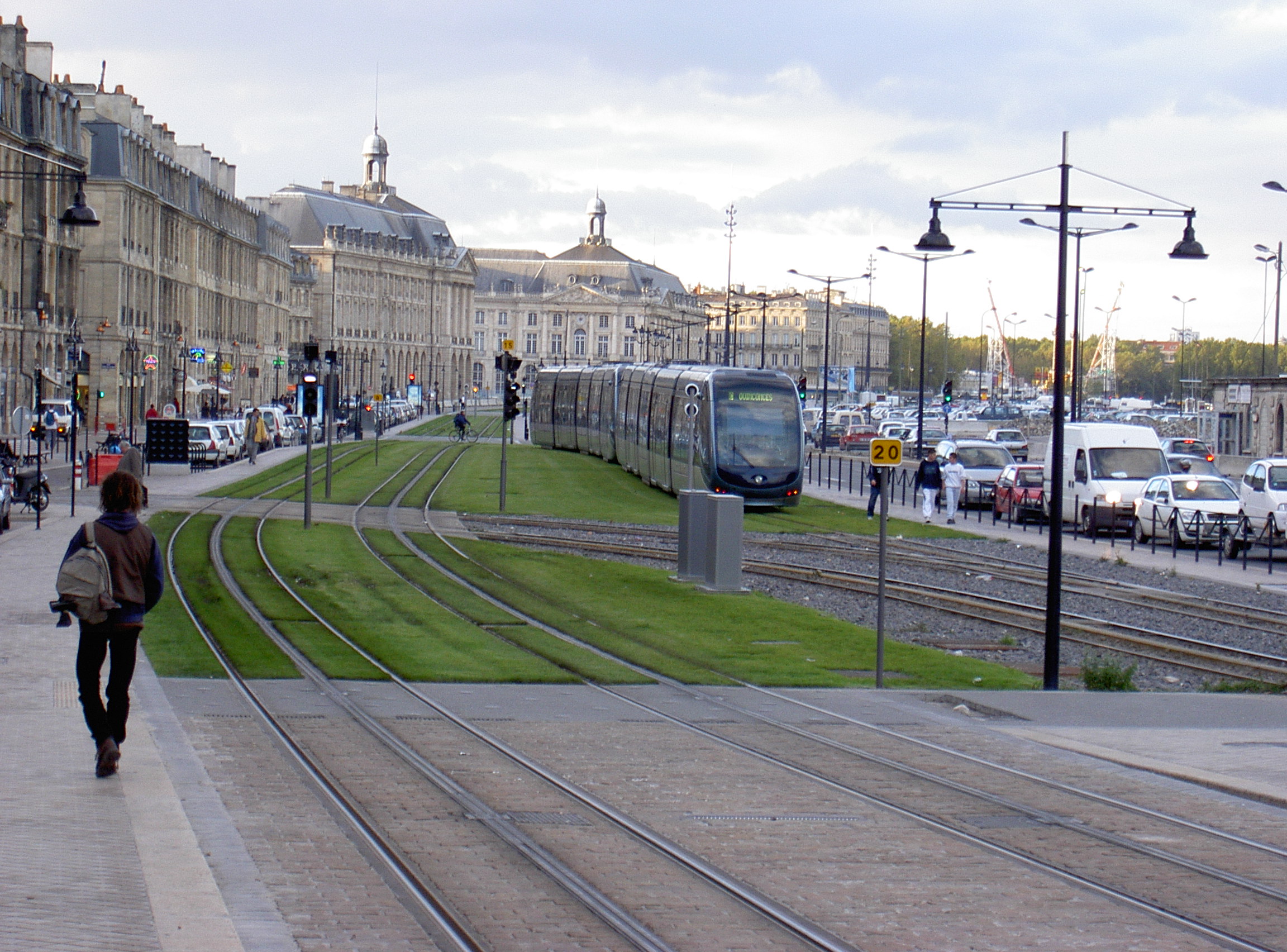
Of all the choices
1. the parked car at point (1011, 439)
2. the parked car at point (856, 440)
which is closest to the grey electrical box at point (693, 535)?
the parked car at point (1011, 439)

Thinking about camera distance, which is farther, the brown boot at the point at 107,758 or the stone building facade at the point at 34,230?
the stone building facade at the point at 34,230

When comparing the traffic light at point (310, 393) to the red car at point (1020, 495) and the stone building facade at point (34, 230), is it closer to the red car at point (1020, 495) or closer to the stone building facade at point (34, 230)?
the red car at point (1020, 495)

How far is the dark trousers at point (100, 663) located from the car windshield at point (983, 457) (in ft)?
142

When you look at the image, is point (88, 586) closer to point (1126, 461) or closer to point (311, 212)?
point (1126, 461)

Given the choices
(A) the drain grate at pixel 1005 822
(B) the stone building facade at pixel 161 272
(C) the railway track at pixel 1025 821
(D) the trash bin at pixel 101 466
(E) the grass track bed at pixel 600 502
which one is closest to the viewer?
(C) the railway track at pixel 1025 821

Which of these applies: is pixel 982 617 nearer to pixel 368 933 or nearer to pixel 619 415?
pixel 368 933

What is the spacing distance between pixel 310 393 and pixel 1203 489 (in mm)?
19720

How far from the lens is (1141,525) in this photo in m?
39.1

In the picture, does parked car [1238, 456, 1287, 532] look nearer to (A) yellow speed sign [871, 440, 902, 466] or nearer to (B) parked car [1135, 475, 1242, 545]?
(B) parked car [1135, 475, 1242, 545]

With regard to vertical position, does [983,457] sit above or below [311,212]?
below

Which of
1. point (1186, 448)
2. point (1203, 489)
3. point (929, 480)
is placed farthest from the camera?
point (1186, 448)

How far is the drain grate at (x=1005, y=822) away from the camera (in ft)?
34.0

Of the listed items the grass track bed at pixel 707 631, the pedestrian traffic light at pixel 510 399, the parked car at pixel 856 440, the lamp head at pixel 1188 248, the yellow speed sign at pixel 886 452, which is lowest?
the grass track bed at pixel 707 631

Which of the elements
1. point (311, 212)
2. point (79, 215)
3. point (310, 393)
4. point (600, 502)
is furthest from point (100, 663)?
point (311, 212)
